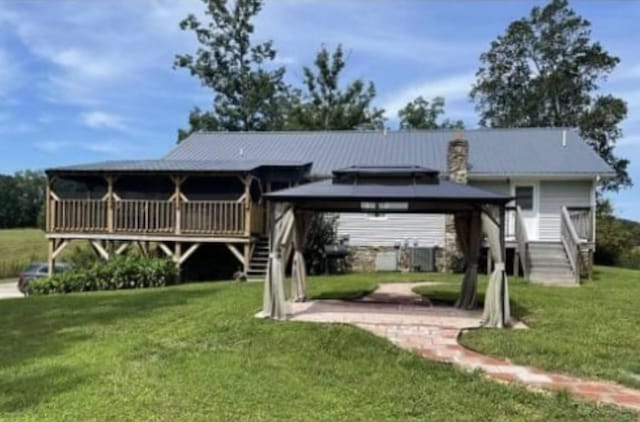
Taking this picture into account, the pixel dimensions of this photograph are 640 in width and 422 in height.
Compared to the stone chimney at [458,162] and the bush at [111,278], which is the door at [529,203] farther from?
the bush at [111,278]

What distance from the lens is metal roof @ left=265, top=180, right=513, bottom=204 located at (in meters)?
8.94

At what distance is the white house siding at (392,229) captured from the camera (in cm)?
1888

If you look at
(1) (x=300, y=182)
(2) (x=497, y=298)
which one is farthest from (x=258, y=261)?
(2) (x=497, y=298)

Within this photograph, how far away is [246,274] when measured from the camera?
666 inches

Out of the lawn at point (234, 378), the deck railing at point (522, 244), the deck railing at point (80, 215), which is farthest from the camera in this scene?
the deck railing at point (80, 215)

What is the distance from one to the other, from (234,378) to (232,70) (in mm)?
30918

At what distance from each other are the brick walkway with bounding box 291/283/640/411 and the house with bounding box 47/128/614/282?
631 centimetres

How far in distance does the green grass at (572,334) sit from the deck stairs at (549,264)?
171cm

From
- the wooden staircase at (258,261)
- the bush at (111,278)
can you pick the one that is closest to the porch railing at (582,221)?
the wooden staircase at (258,261)

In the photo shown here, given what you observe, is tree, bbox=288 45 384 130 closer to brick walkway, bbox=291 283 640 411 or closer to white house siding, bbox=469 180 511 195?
white house siding, bbox=469 180 511 195

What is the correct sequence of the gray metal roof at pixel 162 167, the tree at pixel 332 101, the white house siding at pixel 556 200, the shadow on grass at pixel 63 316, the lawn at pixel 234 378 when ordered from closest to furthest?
the lawn at pixel 234 378
the shadow on grass at pixel 63 316
the gray metal roof at pixel 162 167
the white house siding at pixel 556 200
the tree at pixel 332 101

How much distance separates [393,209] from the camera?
9.77m

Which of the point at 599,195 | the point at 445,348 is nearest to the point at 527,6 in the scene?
Result: the point at 599,195

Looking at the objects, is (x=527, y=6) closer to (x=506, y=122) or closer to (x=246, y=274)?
(x=506, y=122)
